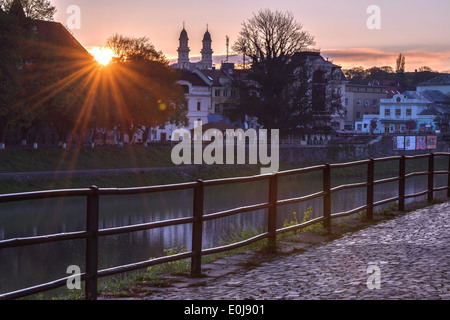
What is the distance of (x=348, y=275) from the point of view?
838cm

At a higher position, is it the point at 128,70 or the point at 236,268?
the point at 128,70

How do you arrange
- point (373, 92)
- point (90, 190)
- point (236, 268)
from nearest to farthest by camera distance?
point (90, 190), point (236, 268), point (373, 92)

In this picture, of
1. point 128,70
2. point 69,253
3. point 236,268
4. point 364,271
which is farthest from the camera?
point 128,70

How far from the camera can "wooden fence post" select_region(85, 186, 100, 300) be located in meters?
7.19

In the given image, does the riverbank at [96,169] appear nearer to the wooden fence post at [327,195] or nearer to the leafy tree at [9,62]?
the leafy tree at [9,62]

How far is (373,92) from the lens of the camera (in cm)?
13625

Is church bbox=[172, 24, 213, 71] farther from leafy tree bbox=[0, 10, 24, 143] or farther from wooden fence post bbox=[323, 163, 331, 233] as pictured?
wooden fence post bbox=[323, 163, 331, 233]

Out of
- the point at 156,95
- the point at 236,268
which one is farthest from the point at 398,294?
the point at 156,95

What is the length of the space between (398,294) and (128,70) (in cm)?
6019

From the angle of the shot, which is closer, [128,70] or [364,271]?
[364,271]

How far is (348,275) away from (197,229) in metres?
1.78

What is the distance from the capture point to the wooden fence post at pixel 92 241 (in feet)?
23.6

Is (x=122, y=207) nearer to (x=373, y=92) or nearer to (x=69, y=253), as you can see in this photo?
(x=69, y=253)

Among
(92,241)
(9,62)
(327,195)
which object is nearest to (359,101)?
(9,62)
